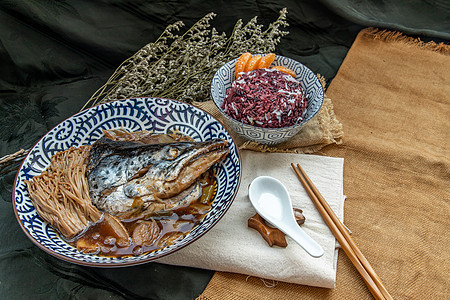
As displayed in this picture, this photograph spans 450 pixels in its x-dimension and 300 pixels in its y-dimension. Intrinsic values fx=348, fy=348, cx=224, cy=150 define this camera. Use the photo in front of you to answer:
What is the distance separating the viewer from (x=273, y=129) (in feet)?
5.73

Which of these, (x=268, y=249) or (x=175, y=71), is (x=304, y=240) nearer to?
(x=268, y=249)

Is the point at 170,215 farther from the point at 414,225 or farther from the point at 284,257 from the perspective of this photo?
the point at 414,225

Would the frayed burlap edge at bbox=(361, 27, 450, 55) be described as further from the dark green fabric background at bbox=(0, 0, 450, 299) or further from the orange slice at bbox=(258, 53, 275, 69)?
the orange slice at bbox=(258, 53, 275, 69)

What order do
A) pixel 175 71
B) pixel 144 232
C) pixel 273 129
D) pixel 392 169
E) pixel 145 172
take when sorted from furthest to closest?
pixel 175 71 → pixel 392 169 → pixel 273 129 → pixel 145 172 → pixel 144 232

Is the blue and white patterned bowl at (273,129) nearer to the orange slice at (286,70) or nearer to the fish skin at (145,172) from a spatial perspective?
the orange slice at (286,70)

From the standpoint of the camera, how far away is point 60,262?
144 cm

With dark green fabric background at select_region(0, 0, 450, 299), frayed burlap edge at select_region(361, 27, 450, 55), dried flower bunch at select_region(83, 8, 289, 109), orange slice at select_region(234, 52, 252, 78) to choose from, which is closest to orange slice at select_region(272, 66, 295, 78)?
orange slice at select_region(234, 52, 252, 78)

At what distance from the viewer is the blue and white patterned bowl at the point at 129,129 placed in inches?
49.0

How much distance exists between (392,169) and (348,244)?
0.64 metres

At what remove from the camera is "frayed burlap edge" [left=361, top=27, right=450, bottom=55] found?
2756mm

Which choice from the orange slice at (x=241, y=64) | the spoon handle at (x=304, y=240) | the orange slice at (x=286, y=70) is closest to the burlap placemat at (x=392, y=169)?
the spoon handle at (x=304, y=240)

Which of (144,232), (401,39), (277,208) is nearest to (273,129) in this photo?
(277,208)

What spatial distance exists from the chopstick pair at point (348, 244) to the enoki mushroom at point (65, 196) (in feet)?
3.16

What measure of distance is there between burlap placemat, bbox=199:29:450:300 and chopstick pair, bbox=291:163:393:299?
49mm
